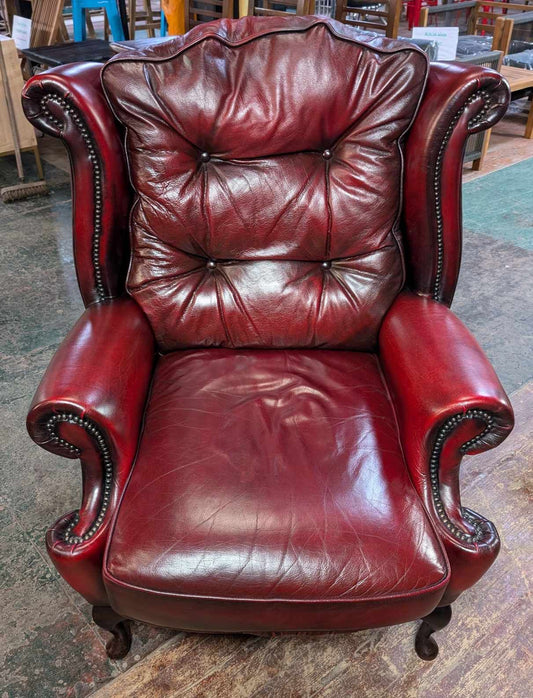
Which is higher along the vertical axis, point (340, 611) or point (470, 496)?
point (340, 611)

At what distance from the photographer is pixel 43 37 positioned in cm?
404

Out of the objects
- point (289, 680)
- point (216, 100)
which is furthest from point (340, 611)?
point (216, 100)

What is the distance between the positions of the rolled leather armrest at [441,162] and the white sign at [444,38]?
1.67 m

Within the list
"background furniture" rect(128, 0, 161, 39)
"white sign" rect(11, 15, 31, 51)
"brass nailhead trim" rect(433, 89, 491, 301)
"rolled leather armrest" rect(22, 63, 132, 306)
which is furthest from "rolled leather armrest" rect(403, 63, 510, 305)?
"background furniture" rect(128, 0, 161, 39)

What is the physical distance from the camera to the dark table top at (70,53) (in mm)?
3098

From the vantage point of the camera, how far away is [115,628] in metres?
1.18

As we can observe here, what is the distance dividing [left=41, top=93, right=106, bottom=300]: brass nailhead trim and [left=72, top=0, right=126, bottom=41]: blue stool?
314 cm

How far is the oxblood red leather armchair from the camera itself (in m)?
0.98

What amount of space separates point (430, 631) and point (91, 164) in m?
1.14

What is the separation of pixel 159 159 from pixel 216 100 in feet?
0.55

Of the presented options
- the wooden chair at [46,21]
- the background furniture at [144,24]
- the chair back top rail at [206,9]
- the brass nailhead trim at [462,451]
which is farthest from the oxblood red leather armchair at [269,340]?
the background furniture at [144,24]

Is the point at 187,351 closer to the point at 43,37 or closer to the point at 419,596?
the point at 419,596

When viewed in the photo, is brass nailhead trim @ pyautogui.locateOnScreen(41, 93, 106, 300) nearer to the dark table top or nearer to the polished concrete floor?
the polished concrete floor

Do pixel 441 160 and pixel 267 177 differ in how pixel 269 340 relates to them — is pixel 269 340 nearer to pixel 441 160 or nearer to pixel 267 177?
pixel 267 177
